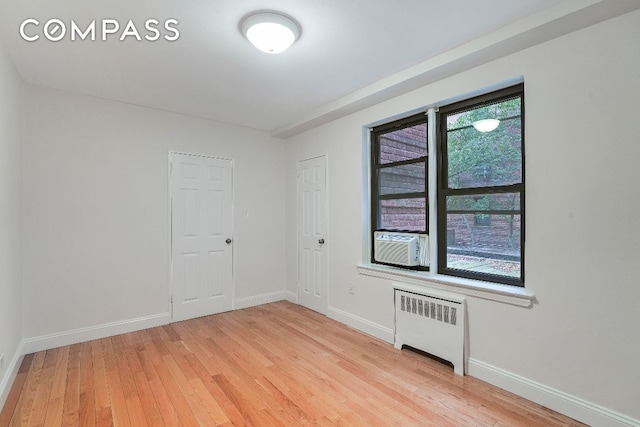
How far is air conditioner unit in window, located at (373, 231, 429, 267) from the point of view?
10.2 ft

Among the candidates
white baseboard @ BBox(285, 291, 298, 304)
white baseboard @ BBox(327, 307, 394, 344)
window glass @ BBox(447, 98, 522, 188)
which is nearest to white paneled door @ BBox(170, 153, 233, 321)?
white baseboard @ BBox(285, 291, 298, 304)

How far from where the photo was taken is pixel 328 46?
95.7 inches

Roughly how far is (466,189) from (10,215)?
3888 mm

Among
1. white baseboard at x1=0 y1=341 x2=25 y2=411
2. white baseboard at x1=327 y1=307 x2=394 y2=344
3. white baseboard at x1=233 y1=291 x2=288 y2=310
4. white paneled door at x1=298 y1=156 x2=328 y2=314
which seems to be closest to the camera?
white baseboard at x1=0 y1=341 x2=25 y2=411

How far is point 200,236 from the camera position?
412 cm

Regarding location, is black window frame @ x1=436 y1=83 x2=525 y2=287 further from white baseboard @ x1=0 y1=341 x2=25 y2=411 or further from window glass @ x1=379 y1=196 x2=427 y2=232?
white baseboard @ x1=0 y1=341 x2=25 y2=411

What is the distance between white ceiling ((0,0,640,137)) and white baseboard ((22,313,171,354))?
2.53 metres

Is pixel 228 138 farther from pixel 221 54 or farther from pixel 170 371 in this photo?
pixel 170 371

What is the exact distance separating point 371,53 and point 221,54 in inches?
48.3

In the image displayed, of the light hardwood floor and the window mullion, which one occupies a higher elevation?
the window mullion

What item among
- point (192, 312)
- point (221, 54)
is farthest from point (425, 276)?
point (192, 312)

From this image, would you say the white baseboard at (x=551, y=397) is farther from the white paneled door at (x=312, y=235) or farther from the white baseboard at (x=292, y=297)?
the white baseboard at (x=292, y=297)

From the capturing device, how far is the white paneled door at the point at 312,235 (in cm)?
417

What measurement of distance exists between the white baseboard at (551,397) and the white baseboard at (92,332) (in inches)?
136
